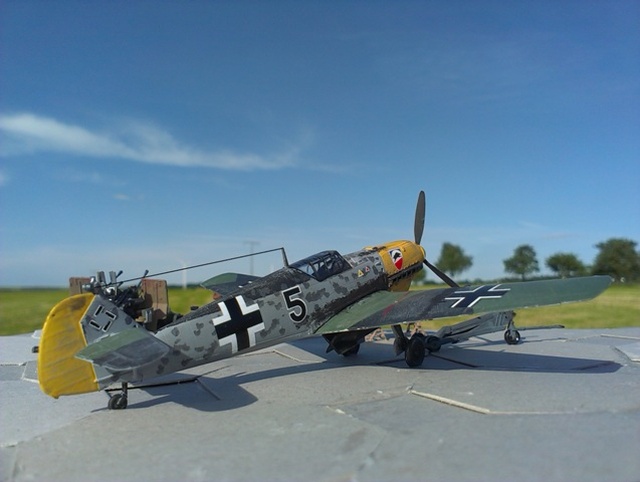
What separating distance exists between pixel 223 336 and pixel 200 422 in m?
2.07

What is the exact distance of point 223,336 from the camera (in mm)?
7938

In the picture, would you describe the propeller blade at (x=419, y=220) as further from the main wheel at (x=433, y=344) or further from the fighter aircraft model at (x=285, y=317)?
the main wheel at (x=433, y=344)

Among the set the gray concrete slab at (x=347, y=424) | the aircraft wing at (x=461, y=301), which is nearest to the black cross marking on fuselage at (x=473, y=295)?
the aircraft wing at (x=461, y=301)

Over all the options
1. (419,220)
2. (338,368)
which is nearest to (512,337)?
(419,220)

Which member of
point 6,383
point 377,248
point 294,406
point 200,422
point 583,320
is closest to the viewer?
point 200,422

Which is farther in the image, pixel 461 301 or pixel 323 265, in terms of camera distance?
pixel 323 265

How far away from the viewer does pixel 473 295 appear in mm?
8516

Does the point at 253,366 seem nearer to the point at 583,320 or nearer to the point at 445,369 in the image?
the point at 445,369

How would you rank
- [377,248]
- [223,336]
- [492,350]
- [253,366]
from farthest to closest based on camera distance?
[377,248], [492,350], [253,366], [223,336]

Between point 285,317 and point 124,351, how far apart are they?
328cm

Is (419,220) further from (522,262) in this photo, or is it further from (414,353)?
(522,262)

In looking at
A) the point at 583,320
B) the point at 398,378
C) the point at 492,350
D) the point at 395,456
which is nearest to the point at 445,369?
the point at 398,378

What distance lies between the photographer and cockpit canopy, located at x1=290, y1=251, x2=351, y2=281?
9.81m

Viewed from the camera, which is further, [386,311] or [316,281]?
[316,281]
